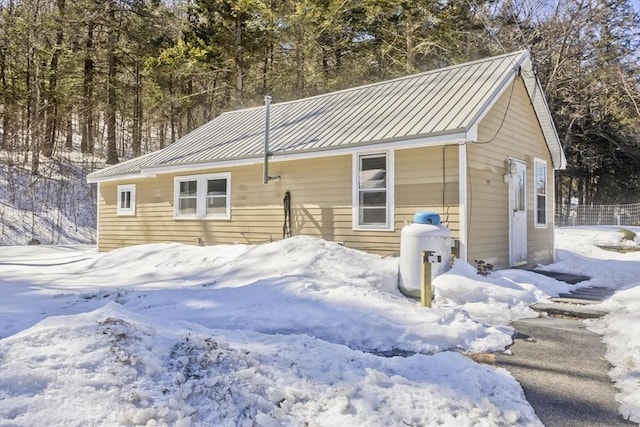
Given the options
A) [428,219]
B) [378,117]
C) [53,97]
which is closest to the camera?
[428,219]

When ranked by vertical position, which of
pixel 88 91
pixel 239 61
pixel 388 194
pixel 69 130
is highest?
pixel 239 61

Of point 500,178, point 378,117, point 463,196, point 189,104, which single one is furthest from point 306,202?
point 189,104

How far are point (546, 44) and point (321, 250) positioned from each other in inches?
783

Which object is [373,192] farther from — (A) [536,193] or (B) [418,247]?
(A) [536,193]

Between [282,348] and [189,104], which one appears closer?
[282,348]

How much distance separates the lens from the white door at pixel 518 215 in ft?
28.4

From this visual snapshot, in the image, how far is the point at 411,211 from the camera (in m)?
7.69

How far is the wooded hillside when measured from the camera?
1838cm

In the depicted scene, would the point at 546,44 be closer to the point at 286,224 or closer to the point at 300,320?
the point at 286,224

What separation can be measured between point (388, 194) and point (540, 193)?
426 centimetres

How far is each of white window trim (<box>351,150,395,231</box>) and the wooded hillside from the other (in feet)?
37.1

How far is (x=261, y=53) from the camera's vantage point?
20062 mm

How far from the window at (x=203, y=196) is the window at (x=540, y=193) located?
22.5 ft

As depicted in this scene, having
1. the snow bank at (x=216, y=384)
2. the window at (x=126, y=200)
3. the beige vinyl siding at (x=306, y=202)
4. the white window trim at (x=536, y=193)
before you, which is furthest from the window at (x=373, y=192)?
the window at (x=126, y=200)
